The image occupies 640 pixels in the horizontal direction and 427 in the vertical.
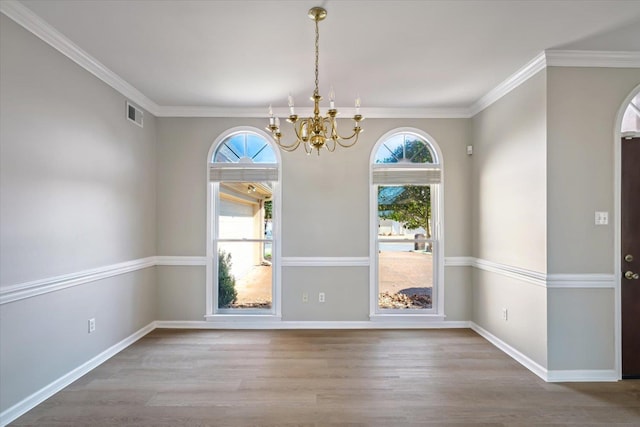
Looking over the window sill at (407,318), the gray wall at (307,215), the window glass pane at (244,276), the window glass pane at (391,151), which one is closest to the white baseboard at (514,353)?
the gray wall at (307,215)

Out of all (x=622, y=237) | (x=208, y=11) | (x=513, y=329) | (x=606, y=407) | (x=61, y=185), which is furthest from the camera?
(x=513, y=329)

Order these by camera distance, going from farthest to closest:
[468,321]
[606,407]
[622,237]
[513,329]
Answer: [468,321], [513,329], [622,237], [606,407]

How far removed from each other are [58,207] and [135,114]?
157 cm

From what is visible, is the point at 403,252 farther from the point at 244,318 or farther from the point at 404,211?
the point at 244,318

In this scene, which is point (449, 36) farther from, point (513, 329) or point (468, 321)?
point (468, 321)

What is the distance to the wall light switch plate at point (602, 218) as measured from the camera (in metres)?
2.92

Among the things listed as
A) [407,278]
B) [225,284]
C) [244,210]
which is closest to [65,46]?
[244,210]

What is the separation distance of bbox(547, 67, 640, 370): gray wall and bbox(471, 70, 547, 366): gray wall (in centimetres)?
9

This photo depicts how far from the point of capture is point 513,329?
3426 mm

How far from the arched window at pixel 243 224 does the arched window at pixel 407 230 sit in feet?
4.45

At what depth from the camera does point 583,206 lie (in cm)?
294

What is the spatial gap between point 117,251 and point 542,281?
13.4ft

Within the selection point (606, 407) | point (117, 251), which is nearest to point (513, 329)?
point (606, 407)

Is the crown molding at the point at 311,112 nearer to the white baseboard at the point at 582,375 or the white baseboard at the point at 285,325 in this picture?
the white baseboard at the point at 285,325
